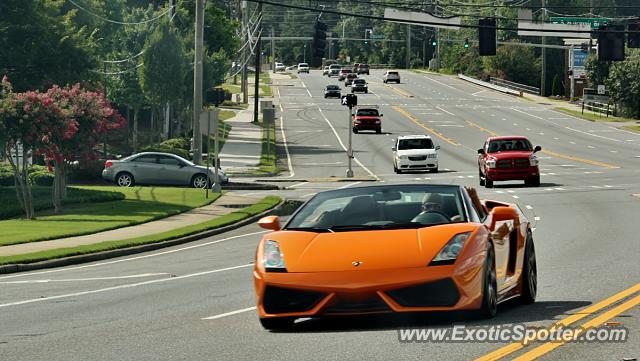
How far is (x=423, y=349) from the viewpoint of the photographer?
10.1 meters

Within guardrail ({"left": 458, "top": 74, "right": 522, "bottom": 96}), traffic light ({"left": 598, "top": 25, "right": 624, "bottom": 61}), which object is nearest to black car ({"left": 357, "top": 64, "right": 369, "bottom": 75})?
guardrail ({"left": 458, "top": 74, "right": 522, "bottom": 96})

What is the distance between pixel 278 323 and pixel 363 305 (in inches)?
36.0

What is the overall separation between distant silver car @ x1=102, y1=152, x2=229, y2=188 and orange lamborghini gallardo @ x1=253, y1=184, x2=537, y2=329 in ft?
129

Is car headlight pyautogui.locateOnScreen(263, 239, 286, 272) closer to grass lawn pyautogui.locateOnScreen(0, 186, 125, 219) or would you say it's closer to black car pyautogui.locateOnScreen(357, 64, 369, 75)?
grass lawn pyautogui.locateOnScreen(0, 186, 125, 219)

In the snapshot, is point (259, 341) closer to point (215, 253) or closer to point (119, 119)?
point (215, 253)

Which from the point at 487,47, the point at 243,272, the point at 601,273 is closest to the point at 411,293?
the point at 601,273

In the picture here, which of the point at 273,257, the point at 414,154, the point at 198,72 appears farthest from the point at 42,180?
the point at 273,257

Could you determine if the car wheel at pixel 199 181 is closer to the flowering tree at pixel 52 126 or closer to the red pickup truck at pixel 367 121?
the flowering tree at pixel 52 126

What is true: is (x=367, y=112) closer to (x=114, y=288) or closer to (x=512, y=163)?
(x=512, y=163)

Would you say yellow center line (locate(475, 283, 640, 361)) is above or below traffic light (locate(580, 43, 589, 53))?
below

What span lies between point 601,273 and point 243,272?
18.5 ft

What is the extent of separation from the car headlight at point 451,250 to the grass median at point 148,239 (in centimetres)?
1398

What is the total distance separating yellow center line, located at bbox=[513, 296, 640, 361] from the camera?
9.60 metres

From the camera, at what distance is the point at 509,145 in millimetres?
47812
